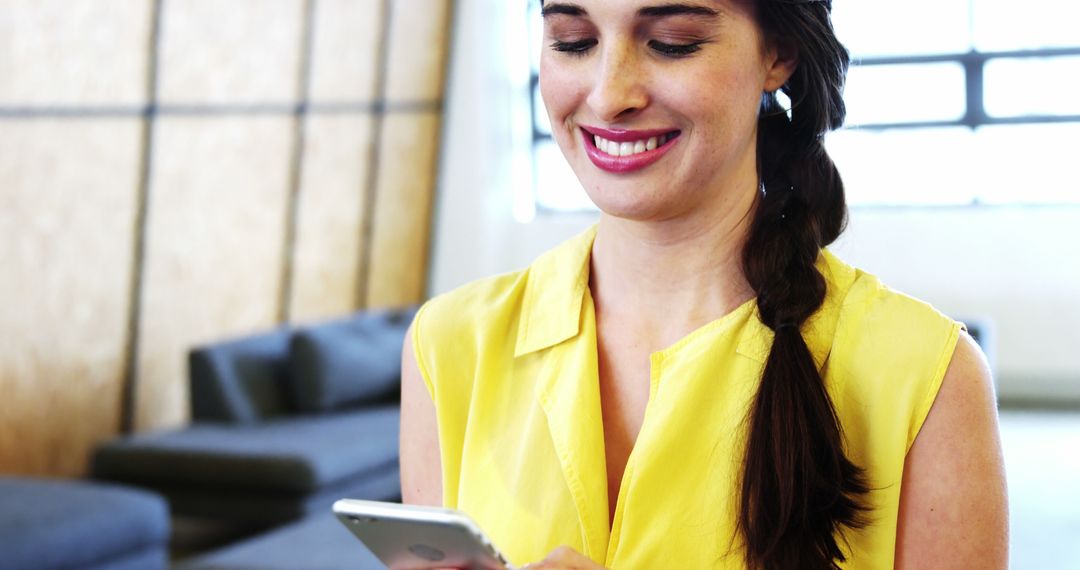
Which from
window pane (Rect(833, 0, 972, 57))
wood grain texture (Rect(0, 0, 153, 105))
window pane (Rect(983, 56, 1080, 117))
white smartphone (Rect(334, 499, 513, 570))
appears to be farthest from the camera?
window pane (Rect(833, 0, 972, 57))

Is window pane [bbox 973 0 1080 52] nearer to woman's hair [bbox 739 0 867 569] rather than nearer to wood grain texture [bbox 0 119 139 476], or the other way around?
wood grain texture [bbox 0 119 139 476]

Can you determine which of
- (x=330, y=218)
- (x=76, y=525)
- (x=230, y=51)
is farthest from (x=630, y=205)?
(x=330, y=218)

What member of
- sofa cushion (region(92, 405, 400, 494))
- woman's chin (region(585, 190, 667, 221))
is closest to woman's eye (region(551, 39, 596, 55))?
woman's chin (region(585, 190, 667, 221))

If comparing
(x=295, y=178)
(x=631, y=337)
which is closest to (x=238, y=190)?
(x=295, y=178)

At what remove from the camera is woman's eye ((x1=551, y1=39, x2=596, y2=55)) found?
116 cm

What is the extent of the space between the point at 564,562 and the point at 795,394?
0.88 feet

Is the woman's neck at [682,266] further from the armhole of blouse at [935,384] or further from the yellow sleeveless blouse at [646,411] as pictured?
the armhole of blouse at [935,384]

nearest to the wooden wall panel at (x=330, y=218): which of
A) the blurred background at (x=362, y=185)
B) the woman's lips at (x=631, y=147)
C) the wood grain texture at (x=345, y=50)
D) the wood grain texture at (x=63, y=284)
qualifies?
the blurred background at (x=362, y=185)

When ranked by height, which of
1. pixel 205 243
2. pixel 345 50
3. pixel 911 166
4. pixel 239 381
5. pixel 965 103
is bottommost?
pixel 239 381

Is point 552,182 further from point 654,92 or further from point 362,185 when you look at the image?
point 654,92

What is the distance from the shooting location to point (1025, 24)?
6.36 meters

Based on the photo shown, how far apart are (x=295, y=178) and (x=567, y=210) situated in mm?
1985

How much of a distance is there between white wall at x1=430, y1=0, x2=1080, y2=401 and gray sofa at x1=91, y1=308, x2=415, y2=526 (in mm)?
1832

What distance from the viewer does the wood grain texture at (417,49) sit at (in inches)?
266
